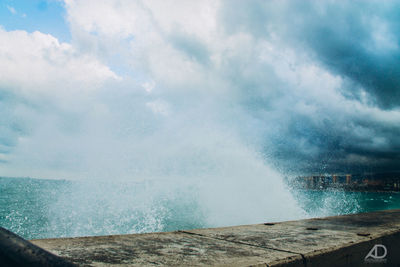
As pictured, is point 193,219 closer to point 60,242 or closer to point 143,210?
point 143,210

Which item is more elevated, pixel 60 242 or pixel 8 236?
pixel 8 236

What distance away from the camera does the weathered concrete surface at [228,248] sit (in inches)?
76.9

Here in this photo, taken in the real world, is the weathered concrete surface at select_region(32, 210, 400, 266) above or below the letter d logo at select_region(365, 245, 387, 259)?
above

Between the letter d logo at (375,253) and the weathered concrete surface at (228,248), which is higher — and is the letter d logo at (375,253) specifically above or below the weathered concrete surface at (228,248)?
below

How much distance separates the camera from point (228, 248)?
2.38m

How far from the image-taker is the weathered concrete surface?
195 centimetres

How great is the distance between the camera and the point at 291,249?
235cm

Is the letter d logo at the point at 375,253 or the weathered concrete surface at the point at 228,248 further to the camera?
the letter d logo at the point at 375,253

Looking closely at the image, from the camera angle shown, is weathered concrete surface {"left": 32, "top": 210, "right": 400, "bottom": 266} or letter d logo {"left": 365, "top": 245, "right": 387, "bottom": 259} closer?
weathered concrete surface {"left": 32, "top": 210, "right": 400, "bottom": 266}

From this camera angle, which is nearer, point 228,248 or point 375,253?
point 228,248

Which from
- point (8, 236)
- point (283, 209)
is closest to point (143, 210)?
point (283, 209)

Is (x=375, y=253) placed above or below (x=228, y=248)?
below

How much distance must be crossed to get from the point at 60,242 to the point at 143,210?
1961cm

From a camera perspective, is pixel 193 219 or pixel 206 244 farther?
pixel 193 219
